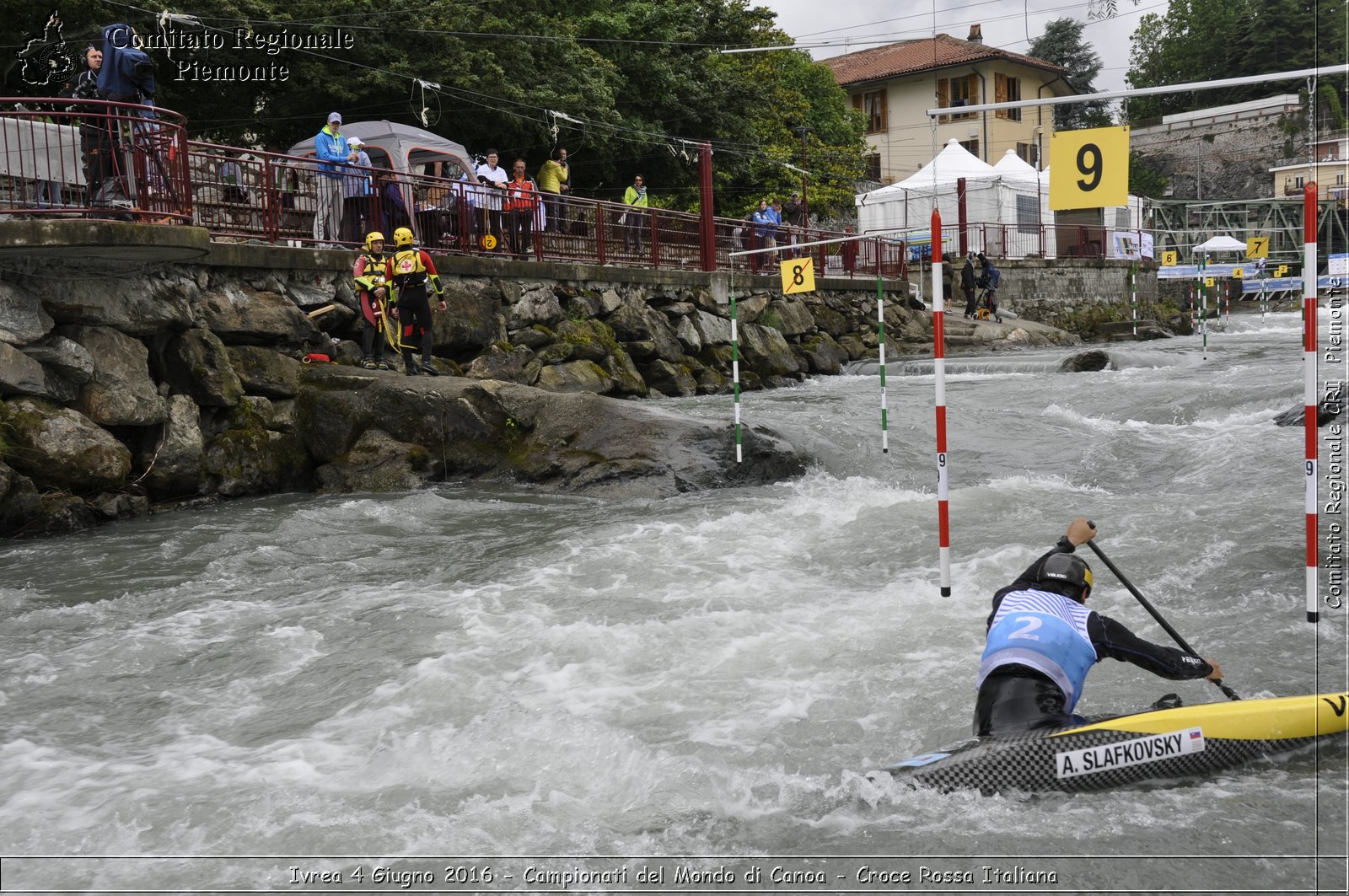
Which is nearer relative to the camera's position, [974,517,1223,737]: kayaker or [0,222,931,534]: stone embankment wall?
[974,517,1223,737]: kayaker

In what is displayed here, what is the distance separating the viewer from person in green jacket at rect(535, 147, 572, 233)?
54.6ft

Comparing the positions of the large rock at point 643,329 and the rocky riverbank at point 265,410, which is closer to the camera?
the rocky riverbank at point 265,410

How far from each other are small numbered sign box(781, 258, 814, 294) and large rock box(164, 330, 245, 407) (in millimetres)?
7083

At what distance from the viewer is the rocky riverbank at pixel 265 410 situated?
9469 mm

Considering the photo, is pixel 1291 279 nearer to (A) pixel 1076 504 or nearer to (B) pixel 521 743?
(A) pixel 1076 504

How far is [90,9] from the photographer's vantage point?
17203mm

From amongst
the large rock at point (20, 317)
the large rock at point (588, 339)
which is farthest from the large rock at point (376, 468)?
the large rock at point (588, 339)

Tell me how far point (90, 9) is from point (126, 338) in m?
9.83

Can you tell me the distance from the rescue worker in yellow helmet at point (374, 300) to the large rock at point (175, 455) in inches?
87.4

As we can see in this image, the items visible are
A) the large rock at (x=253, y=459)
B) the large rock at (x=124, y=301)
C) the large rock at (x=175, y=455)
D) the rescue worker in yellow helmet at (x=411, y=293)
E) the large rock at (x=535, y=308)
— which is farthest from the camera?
the large rock at (x=535, y=308)

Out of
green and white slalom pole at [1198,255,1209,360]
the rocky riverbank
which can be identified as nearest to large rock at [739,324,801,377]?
the rocky riverbank

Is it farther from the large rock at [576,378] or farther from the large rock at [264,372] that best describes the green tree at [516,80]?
the large rock at [264,372]

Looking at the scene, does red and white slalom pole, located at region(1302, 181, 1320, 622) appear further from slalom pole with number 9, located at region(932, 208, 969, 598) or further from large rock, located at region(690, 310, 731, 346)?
large rock, located at region(690, 310, 731, 346)

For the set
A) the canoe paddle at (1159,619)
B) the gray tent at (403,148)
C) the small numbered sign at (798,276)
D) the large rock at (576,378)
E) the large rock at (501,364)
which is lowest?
the canoe paddle at (1159,619)
